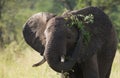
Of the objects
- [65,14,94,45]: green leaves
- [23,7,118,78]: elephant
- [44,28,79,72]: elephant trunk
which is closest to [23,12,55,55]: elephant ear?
[23,7,118,78]: elephant

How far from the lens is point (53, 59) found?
7.75 metres

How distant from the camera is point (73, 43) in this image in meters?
8.32

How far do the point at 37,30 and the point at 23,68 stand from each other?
A: 141 inches

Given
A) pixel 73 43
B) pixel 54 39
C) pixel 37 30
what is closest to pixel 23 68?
pixel 37 30

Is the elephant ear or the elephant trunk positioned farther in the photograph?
the elephant ear

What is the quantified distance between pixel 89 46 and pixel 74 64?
489 mm

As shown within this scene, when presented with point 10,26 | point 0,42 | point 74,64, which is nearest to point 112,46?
point 74,64

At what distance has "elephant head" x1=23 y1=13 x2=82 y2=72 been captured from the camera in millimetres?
7757

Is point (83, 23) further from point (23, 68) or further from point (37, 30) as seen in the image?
point (23, 68)

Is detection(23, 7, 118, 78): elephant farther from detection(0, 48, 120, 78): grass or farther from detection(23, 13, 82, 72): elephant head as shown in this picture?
detection(0, 48, 120, 78): grass

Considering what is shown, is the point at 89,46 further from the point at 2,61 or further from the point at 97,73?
the point at 2,61

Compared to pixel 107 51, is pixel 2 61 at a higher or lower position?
lower

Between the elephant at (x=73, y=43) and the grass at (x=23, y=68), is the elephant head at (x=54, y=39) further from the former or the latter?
the grass at (x=23, y=68)

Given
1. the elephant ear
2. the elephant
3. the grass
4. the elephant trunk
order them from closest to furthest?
the elephant trunk < the elephant < the elephant ear < the grass
